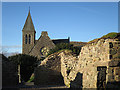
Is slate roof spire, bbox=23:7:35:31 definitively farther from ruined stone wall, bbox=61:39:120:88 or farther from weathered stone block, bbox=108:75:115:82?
weathered stone block, bbox=108:75:115:82

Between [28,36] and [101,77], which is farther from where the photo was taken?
[28,36]

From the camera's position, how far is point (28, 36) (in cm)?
5600

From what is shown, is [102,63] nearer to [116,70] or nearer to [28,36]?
[116,70]

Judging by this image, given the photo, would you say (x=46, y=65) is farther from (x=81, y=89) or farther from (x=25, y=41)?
(x=25, y=41)

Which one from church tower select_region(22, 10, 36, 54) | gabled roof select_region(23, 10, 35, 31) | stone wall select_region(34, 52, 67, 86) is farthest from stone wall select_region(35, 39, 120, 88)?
gabled roof select_region(23, 10, 35, 31)

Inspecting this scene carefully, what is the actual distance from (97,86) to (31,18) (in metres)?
52.0

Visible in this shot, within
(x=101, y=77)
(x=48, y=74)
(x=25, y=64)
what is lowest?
(x=25, y=64)

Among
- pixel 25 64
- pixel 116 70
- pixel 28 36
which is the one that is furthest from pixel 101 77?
pixel 28 36

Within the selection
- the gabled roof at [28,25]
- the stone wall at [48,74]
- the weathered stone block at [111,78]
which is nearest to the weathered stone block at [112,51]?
the weathered stone block at [111,78]

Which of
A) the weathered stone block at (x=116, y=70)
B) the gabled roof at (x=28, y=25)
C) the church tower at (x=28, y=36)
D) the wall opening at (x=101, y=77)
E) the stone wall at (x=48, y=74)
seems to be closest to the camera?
the weathered stone block at (x=116, y=70)

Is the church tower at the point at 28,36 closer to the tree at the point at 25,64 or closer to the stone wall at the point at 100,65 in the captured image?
the tree at the point at 25,64

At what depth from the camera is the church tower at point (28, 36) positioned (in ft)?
181

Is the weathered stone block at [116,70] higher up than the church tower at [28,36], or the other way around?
the church tower at [28,36]

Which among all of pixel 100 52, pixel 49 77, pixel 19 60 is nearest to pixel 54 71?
pixel 49 77
